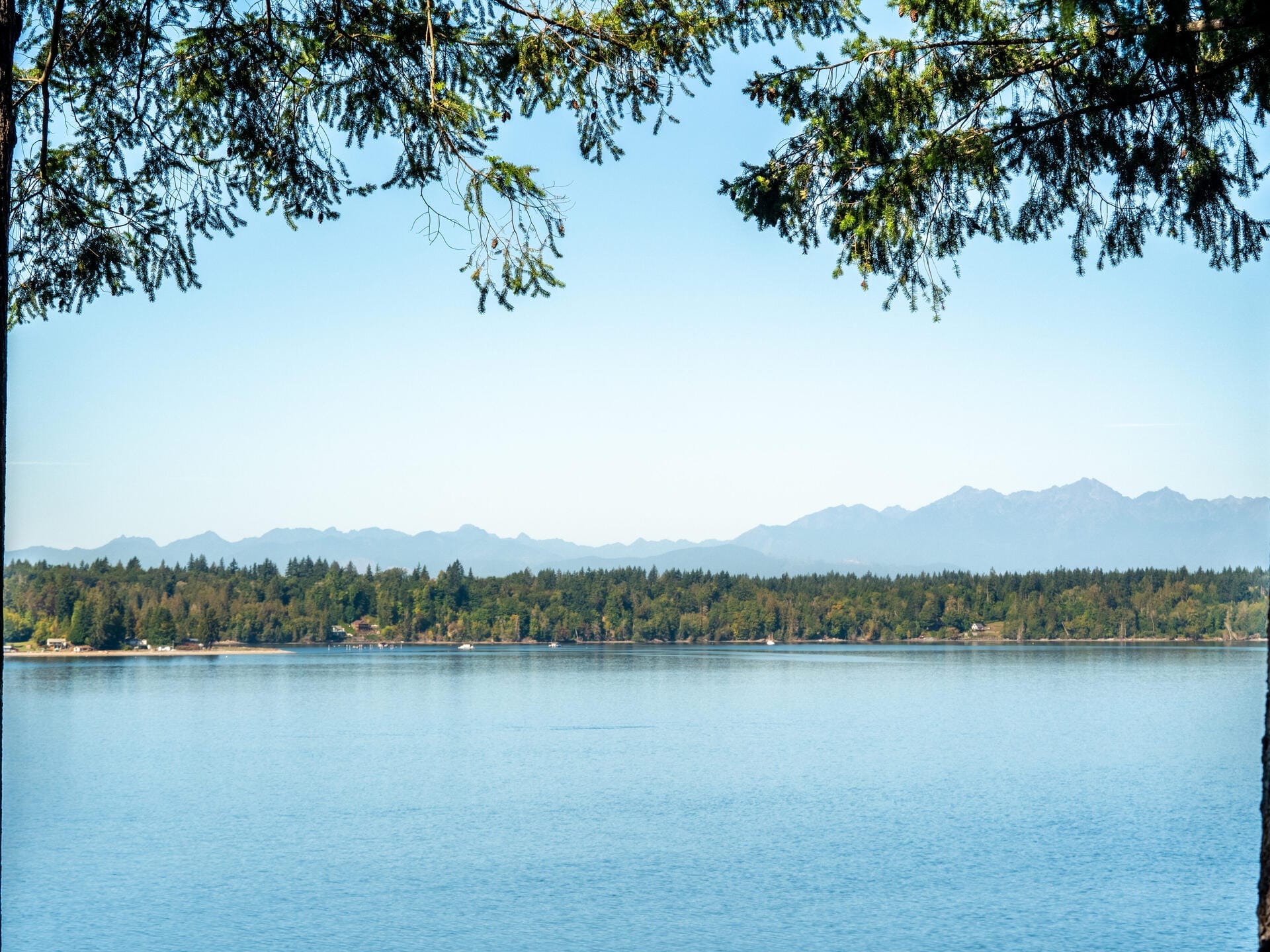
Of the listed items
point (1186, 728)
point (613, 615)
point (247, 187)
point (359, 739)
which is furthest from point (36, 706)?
point (613, 615)

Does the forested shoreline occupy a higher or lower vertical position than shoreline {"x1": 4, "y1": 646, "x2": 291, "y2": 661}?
higher

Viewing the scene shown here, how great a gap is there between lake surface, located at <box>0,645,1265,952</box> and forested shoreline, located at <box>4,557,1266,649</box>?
92.8m

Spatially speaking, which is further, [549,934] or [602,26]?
[549,934]

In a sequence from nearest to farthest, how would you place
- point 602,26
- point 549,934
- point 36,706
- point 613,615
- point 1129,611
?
point 602,26 → point 549,934 → point 36,706 → point 1129,611 → point 613,615

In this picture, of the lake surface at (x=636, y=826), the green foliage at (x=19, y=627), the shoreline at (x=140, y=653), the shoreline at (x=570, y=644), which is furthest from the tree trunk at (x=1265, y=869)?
the shoreline at (x=570, y=644)

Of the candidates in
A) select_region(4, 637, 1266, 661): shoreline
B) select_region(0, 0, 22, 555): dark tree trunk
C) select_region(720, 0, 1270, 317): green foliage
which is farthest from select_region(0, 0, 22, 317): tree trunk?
select_region(4, 637, 1266, 661): shoreline

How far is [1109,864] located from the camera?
2238 centimetres

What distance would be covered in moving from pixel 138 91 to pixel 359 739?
39.2 meters

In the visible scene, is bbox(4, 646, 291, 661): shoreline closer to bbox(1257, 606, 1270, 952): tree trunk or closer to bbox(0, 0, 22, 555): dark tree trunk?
bbox(0, 0, 22, 555): dark tree trunk

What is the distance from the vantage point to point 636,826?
2633 cm

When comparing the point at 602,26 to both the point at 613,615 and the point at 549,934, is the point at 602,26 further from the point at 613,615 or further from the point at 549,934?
the point at 613,615

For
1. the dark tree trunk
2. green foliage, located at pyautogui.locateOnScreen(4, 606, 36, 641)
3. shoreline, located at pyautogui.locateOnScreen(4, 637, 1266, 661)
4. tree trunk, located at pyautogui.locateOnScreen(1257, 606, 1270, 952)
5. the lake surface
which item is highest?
the dark tree trunk

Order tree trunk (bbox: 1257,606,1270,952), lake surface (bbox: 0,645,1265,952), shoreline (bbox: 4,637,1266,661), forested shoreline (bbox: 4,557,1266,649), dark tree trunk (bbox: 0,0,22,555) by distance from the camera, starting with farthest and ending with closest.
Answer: forested shoreline (bbox: 4,557,1266,649), shoreline (bbox: 4,637,1266,661), lake surface (bbox: 0,645,1265,952), dark tree trunk (bbox: 0,0,22,555), tree trunk (bbox: 1257,606,1270,952)

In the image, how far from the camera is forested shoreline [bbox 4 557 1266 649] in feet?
478
